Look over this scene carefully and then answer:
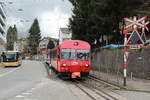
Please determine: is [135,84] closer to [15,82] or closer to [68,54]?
[68,54]

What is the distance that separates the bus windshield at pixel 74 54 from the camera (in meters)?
17.9

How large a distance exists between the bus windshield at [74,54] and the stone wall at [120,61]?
396cm

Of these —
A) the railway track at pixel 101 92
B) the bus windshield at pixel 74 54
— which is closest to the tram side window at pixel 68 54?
the bus windshield at pixel 74 54

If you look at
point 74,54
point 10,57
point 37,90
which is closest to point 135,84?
point 74,54

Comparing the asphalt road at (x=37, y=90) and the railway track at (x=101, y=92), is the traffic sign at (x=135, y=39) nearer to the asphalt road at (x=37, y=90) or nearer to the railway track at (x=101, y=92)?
the railway track at (x=101, y=92)

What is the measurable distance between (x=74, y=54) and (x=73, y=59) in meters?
0.42

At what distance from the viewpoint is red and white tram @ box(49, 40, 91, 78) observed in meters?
17.6

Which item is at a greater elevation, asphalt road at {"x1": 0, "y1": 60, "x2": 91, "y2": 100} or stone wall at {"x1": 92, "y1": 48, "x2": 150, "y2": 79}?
stone wall at {"x1": 92, "y1": 48, "x2": 150, "y2": 79}

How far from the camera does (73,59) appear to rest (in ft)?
58.9

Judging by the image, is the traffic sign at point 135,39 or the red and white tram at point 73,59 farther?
the red and white tram at point 73,59

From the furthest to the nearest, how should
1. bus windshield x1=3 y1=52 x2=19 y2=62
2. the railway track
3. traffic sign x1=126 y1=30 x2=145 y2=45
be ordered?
bus windshield x1=3 y1=52 x2=19 y2=62, traffic sign x1=126 y1=30 x2=145 y2=45, the railway track

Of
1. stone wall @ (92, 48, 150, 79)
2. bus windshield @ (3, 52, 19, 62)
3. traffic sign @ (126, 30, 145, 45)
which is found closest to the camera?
traffic sign @ (126, 30, 145, 45)

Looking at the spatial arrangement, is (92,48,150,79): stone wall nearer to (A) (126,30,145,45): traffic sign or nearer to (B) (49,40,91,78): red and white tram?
(A) (126,30,145,45): traffic sign

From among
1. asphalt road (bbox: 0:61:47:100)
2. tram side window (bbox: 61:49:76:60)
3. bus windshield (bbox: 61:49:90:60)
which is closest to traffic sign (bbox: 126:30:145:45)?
bus windshield (bbox: 61:49:90:60)
